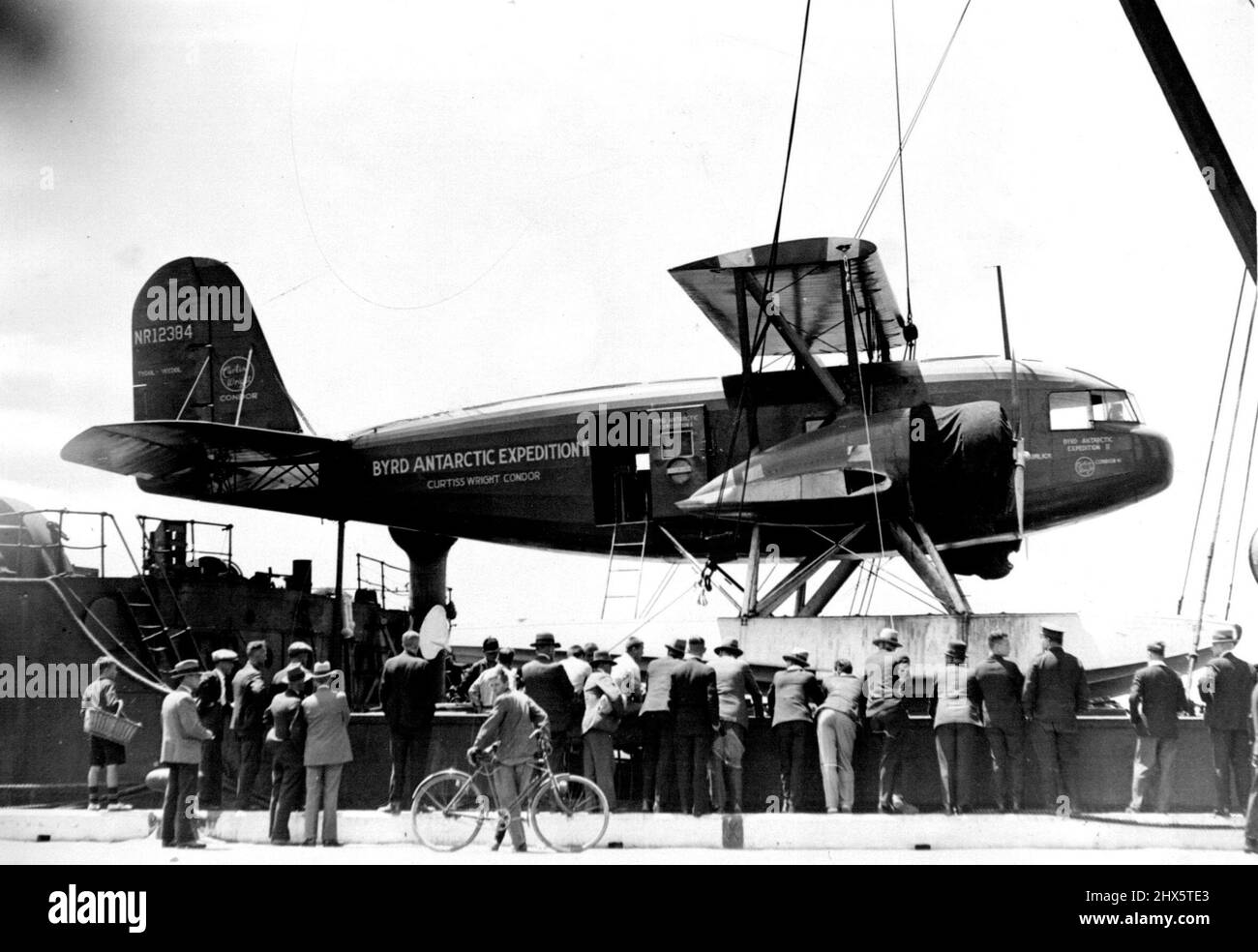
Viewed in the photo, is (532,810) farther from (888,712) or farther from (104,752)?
(104,752)

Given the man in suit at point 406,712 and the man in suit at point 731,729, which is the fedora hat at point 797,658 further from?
the man in suit at point 406,712

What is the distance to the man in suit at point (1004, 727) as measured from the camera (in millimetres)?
9961

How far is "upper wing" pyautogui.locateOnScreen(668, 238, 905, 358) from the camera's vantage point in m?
13.1

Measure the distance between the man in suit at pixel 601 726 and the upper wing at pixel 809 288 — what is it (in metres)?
5.19

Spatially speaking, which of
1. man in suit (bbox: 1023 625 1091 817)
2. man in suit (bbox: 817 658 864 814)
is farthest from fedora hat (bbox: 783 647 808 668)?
man in suit (bbox: 1023 625 1091 817)

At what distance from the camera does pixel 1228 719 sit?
10.1m

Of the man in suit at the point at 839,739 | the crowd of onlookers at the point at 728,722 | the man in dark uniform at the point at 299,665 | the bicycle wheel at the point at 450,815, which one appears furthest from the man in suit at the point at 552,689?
the man in suit at the point at 839,739

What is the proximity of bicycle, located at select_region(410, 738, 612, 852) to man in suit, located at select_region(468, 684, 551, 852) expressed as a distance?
0.04 metres

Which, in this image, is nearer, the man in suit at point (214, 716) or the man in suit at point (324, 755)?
the man in suit at point (324, 755)

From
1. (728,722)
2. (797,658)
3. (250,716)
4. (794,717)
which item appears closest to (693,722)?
(728,722)

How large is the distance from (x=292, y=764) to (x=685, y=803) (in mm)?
3272

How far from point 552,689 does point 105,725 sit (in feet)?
14.2
